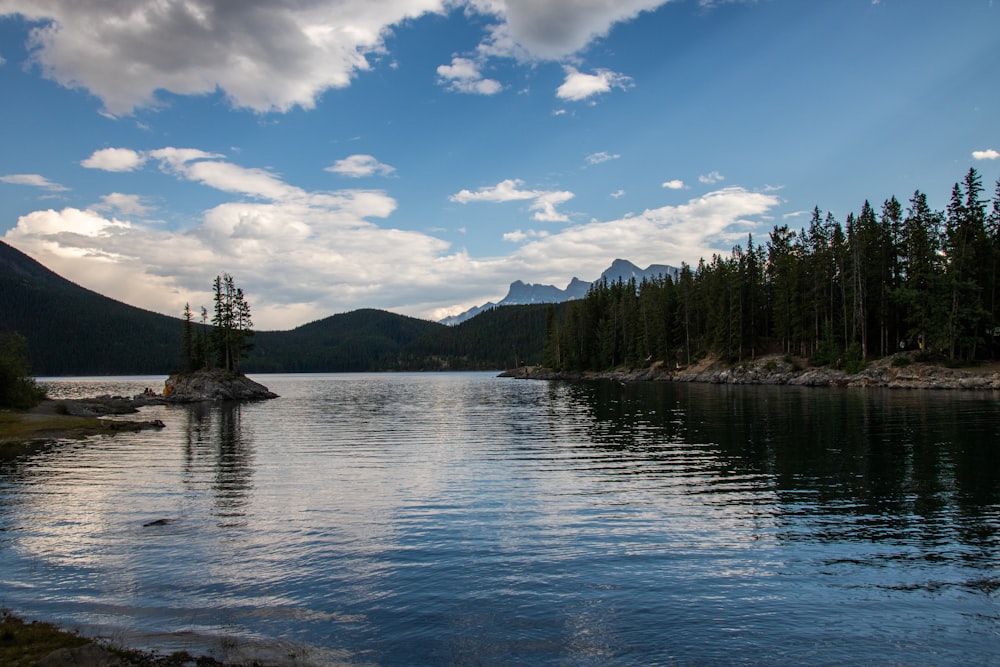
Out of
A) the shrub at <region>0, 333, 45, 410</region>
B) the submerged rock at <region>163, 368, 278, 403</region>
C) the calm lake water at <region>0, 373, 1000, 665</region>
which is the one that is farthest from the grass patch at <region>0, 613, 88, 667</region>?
the submerged rock at <region>163, 368, 278, 403</region>

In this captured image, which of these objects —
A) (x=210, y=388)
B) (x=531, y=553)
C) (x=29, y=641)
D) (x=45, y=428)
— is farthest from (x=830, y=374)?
(x=29, y=641)

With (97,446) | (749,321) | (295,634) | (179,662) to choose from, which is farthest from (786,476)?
(749,321)

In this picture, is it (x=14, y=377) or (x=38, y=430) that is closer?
(x=38, y=430)

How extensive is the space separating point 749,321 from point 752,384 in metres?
22.7

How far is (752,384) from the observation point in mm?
111562

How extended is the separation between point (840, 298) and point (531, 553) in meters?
116

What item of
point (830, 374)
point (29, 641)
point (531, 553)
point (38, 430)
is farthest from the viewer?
point (830, 374)

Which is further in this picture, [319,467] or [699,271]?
[699,271]

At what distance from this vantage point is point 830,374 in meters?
100

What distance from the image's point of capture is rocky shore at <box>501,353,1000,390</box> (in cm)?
8250

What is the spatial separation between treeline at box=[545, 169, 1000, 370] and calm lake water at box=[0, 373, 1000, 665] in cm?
6457

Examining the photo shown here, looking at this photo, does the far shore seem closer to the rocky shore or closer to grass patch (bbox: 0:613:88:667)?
grass patch (bbox: 0:613:88:667)

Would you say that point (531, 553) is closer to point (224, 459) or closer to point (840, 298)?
point (224, 459)

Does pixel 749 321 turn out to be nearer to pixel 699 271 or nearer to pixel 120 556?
pixel 699 271
